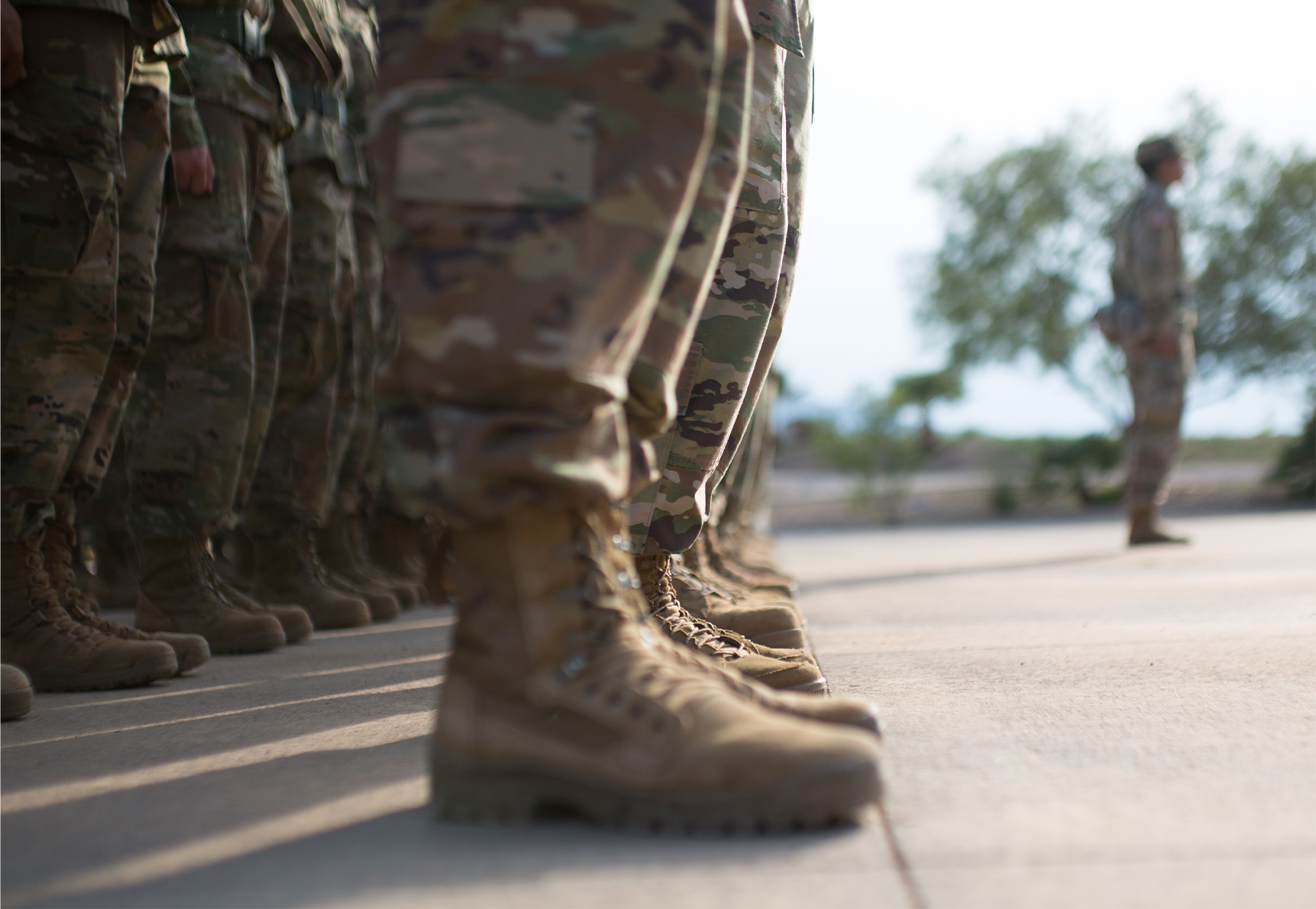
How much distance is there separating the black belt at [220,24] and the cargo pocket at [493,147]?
2.13m

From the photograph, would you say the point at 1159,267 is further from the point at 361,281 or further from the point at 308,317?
the point at 308,317

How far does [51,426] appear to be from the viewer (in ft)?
7.01

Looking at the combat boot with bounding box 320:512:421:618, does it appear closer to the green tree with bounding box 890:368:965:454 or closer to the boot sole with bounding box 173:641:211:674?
the boot sole with bounding box 173:641:211:674

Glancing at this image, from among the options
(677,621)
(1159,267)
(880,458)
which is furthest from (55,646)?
(880,458)

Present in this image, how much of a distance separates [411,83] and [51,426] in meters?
1.42

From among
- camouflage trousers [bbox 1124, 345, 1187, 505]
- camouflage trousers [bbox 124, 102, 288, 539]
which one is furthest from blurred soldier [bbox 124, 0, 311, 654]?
camouflage trousers [bbox 1124, 345, 1187, 505]

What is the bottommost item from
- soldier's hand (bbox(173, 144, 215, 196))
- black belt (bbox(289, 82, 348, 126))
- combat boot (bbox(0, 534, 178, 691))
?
combat boot (bbox(0, 534, 178, 691))

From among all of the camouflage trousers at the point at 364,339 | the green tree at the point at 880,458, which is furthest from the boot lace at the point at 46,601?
→ the green tree at the point at 880,458

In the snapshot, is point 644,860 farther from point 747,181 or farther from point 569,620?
point 747,181

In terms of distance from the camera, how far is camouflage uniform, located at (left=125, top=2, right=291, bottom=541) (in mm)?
2713

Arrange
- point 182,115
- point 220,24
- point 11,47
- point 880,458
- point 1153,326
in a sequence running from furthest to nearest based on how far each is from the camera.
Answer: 1. point 880,458
2. point 1153,326
3. point 220,24
4. point 182,115
5. point 11,47

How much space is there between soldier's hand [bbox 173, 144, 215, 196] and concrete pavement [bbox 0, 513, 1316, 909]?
1.20m

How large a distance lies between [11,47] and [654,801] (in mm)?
1844

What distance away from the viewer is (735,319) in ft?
6.81
